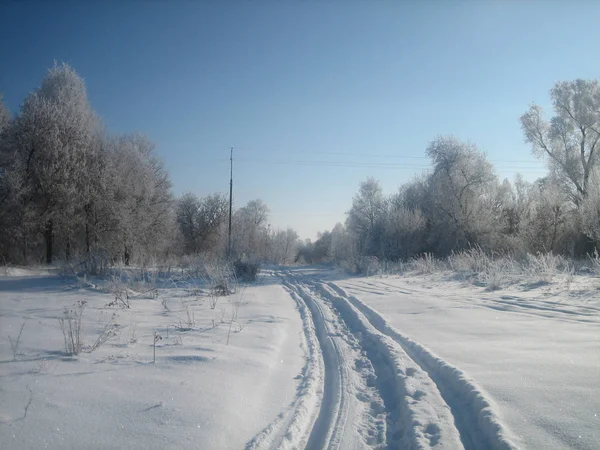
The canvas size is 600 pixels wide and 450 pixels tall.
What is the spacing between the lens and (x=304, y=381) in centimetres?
460

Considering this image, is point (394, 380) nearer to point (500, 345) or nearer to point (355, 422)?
point (355, 422)

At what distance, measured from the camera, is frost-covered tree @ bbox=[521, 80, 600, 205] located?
2814 centimetres

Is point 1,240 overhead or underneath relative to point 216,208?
underneath

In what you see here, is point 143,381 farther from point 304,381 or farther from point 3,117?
point 3,117

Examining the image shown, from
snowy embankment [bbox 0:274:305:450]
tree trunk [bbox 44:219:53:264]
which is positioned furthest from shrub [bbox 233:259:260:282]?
tree trunk [bbox 44:219:53:264]

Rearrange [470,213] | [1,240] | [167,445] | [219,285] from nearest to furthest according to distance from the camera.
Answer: [167,445]
[219,285]
[1,240]
[470,213]

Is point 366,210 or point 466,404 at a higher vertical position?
point 366,210

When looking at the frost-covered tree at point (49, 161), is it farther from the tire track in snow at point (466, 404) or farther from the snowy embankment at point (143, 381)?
the tire track in snow at point (466, 404)

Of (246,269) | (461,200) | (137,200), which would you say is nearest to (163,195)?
(137,200)

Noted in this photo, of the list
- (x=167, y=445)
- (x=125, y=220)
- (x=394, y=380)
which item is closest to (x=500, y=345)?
(x=394, y=380)

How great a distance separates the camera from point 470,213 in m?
28.8

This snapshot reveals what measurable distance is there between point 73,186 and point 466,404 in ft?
71.3

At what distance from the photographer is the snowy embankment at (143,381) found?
9.91ft

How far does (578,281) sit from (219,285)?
11.2 metres
